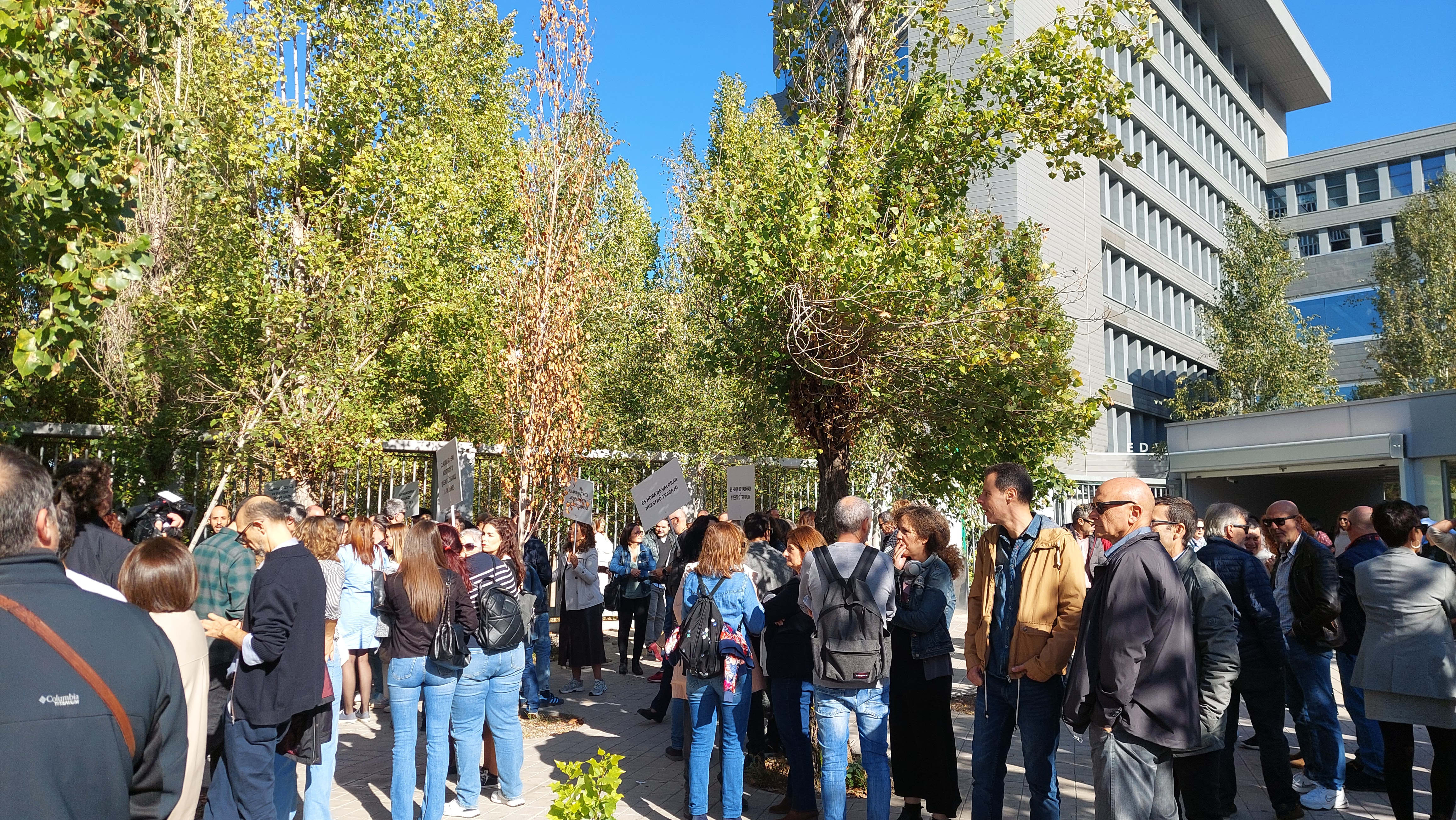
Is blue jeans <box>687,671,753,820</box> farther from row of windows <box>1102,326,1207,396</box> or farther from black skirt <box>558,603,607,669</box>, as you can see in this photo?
row of windows <box>1102,326,1207,396</box>

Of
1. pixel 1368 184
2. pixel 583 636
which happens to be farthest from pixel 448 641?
pixel 1368 184

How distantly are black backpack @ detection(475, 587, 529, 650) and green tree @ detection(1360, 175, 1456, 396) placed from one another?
37.1 meters

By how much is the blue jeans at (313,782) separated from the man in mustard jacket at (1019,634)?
12.7 ft

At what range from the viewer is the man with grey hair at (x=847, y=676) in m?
5.54

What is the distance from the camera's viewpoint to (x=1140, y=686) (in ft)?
13.4

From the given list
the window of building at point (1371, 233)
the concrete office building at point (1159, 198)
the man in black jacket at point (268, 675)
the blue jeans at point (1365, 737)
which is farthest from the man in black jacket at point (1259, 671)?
the window of building at point (1371, 233)

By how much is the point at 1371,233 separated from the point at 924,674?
2122 inches

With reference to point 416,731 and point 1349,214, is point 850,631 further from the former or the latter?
point 1349,214

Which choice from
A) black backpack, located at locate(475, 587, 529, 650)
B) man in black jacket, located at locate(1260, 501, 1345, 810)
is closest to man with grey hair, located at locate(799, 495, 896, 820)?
black backpack, located at locate(475, 587, 529, 650)

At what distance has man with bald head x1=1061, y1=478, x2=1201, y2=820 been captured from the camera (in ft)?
13.3

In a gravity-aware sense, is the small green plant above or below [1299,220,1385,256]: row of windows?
below

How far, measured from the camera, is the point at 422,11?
15.7 metres

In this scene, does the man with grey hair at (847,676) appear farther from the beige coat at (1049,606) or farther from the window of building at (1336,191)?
the window of building at (1336,191)

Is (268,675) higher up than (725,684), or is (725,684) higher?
(268,675)
